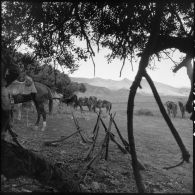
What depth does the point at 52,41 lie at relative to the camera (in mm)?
6574

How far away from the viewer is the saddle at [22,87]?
16216 mm

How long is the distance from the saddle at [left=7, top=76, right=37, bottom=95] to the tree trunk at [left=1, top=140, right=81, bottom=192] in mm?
11742

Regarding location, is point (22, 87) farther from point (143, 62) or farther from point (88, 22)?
point (143, 62)

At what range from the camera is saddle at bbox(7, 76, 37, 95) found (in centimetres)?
1622

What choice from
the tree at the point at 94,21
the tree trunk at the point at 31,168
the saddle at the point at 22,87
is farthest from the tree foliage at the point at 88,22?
the saddle at the point at 22,87

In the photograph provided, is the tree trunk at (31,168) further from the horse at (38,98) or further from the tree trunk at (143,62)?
the horse at (38,98)

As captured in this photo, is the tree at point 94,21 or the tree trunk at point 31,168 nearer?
the tree trunk at point 31,168

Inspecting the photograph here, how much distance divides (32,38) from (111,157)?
542cm

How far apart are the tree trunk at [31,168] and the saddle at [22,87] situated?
11742mm

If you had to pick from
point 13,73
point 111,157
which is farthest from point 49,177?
point 111,157

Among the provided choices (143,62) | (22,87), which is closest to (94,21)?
(143,62)

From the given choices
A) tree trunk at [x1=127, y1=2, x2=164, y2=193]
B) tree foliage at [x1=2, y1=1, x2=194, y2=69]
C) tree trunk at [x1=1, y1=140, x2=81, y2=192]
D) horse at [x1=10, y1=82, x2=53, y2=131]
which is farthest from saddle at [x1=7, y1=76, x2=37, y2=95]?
tree trunk at [x1=127, y1=2, x2=164, y2=193]

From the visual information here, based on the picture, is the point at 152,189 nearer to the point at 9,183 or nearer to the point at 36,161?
the point at 9,183

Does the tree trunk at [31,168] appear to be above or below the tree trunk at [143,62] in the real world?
below
